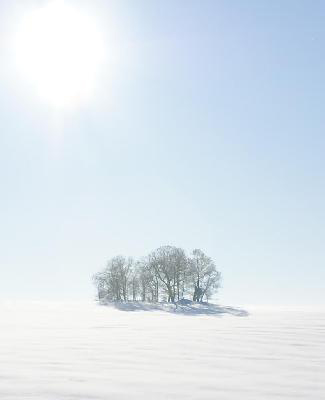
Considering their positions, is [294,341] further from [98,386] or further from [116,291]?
[116,291]

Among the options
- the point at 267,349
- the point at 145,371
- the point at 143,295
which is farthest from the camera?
the point at 143,295

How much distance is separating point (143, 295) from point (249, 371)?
71.1 meters

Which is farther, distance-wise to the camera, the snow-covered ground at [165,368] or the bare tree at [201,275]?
the bare tree at [201,275]

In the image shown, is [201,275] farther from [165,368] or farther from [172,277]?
[165,368]

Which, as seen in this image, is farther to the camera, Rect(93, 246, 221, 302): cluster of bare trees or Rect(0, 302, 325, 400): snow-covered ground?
Rect(93, 246, 221, 302): cluster of bare trees

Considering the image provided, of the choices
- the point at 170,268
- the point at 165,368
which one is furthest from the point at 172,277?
the point at 165,368

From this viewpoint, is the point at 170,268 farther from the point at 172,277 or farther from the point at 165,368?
the point at 165,368

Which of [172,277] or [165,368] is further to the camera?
[172,277]

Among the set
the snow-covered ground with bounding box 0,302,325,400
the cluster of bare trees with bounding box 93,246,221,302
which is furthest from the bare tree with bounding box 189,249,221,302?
the snow-covered ground with bounding box 0,302,325,400

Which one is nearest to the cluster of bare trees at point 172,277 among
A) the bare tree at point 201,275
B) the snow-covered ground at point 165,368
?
the bare tree at point 201,275

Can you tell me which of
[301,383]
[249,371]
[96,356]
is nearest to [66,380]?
[96,356]

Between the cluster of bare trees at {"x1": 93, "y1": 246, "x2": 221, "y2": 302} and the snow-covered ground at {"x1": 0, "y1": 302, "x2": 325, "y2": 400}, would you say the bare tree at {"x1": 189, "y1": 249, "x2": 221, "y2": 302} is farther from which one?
the snow-covered ground at {"x1": 0, "y1": 302, "x2": 325, "y2": 400}

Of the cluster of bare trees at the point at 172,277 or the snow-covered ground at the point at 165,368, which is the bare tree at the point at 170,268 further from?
the snow-covered ground at the point at 165,368

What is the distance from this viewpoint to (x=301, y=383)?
4582 mm
